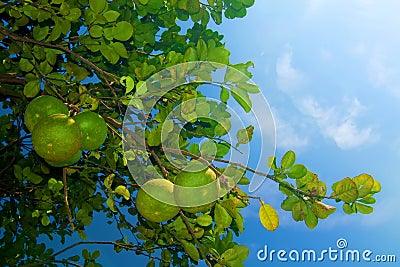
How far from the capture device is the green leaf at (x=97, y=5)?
5.57 feet

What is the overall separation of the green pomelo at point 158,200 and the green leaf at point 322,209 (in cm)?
58

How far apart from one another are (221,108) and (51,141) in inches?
36.7

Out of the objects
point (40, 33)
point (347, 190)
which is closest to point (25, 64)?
point (40, 33)

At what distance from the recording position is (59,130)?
4.63 feet

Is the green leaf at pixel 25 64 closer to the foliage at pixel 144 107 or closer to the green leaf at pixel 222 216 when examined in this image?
the foliage at pixel 144 107

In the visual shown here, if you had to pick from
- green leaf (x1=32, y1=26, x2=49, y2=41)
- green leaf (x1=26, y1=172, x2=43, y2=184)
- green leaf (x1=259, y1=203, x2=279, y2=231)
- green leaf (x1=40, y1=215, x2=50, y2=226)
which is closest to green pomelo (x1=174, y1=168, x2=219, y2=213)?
green leaf (x1=259, y1=203, x2=279, y2=231)

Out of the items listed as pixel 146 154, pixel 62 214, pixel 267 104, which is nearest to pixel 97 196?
pixel 62 214

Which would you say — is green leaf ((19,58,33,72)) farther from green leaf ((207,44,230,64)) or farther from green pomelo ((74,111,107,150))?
green leaf ((207,44,230,64))

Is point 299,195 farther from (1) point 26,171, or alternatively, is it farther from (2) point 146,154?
(1) point 26,171

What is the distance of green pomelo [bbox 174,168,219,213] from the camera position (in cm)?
138

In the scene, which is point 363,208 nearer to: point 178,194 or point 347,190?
point 347,190

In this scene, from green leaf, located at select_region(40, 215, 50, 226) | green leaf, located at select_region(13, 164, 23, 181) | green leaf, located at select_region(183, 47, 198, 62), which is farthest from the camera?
green leaf, located at select_region(13, 164, 23, 181)

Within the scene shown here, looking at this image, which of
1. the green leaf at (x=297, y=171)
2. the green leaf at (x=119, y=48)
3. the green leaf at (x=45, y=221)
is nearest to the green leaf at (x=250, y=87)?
the green leaf at (x=297, y=171)

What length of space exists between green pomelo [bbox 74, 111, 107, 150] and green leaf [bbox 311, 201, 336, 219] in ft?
3.00
